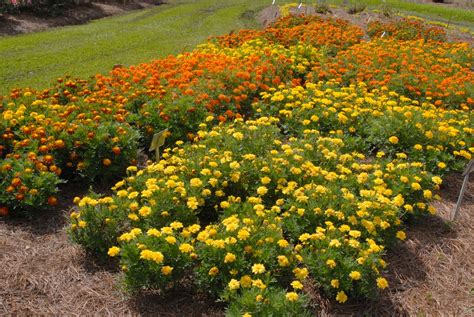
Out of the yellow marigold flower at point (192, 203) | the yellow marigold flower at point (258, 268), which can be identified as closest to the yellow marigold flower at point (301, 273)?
the yellow marigold flower at point (258, 268)

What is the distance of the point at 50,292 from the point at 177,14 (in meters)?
18.9

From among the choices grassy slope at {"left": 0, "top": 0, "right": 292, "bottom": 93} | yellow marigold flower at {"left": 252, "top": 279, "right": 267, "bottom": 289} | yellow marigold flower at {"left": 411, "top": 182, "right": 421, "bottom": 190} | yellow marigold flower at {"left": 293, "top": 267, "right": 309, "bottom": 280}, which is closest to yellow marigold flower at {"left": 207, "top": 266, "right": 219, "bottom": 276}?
yellow marigold flower at {"left": 252, "top": 279, "right": 267, "bottom": 289}

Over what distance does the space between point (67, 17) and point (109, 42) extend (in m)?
5.77

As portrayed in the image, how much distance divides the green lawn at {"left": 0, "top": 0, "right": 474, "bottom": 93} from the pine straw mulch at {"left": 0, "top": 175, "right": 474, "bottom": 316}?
16.4 feet

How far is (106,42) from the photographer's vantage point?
45.8 feet

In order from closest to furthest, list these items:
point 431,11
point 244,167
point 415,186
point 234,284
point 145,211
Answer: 1. point 234,284
2. point 145,211
3. point 415,186
4. point 244,167
5. point 431,11

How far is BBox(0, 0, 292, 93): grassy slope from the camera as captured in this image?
10469 millimetres

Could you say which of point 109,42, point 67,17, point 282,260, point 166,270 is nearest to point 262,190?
point 282,260

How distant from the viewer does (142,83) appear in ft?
22.6

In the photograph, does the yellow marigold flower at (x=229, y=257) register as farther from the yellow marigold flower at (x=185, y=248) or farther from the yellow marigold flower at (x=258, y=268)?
Result: the yellow marigold flower at (x=185, y=248)

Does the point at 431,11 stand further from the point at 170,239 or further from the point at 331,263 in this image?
the point at 170,239

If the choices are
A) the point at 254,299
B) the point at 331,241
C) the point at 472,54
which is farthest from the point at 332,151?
the point at 472,54

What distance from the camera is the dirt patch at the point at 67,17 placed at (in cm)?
1584

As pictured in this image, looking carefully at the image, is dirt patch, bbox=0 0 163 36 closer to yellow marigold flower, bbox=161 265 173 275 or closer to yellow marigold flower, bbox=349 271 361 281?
yellow marigold flower, bbox=161 265 173 275
